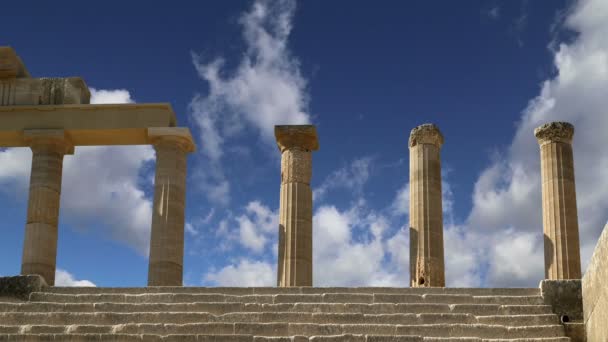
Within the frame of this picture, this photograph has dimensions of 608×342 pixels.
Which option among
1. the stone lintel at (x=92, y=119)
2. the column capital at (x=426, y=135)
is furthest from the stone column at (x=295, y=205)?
the stone lintel at (x=92, y=119)

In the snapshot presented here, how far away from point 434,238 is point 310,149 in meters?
4.87

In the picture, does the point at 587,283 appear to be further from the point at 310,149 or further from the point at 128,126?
the point at 128,126

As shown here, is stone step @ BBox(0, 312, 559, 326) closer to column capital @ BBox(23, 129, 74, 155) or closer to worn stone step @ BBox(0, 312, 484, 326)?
worn stone step @ BBox(0, 312, 484, 326)

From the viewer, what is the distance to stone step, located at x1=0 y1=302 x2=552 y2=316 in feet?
67.2

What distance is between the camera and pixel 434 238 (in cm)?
2922

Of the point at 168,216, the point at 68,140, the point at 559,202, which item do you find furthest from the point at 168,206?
the point at 559,202

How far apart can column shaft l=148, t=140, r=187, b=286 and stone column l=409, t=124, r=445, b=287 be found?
748 centimetres

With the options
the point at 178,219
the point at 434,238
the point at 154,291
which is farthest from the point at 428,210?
the point at 154,291

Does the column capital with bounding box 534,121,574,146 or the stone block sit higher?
the column capital with bounding box 534,121,574,146

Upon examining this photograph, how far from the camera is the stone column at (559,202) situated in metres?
28.0

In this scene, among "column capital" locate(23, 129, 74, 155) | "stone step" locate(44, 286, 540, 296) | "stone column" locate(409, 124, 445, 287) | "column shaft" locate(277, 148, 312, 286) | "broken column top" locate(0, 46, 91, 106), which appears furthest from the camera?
"broken column top" locate(0, 46, 91, 106)

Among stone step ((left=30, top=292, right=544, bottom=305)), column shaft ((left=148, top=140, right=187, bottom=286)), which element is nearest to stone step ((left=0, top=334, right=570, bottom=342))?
stone step ((left=30, top=292, right=544, bottom=305))

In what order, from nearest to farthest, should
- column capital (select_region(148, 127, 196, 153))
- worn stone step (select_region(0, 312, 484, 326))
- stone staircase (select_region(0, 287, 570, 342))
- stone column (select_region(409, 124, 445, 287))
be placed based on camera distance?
stone staircase (select_region(0, 287, 570, 342))
worn stone step (select_region(0, 312, 484, 326))
stone column (select_region(409, 124, 445, 287))
column capital (select_region(148, 127, 196, 153))

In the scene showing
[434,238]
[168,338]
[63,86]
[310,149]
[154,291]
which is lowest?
[168,338]
